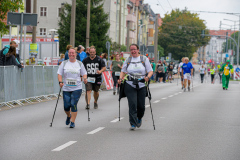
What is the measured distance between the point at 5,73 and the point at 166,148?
→ 8.39 m

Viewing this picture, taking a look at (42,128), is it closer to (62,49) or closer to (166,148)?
(166,148)

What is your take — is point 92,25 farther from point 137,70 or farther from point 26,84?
point 137,70

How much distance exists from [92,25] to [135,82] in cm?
4310

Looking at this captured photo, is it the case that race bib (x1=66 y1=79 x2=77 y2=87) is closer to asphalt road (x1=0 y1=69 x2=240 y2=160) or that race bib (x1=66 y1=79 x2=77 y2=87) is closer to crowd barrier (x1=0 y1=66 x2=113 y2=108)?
asphalt road (x1=0 y1=69 x2=240 y2=160)

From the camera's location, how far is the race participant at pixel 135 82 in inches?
428

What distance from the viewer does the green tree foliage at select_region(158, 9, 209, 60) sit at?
103 m

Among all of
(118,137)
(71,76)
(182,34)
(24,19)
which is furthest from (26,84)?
(182,34)

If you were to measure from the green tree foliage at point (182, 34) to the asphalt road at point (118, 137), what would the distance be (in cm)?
8898

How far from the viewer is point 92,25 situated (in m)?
53.5

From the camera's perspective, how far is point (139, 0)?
Answer: 9850cm

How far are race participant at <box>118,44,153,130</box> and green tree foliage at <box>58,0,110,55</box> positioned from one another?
4198cm

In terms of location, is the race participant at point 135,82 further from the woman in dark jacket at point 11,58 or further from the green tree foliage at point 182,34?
the green tree foliage at point 182,34

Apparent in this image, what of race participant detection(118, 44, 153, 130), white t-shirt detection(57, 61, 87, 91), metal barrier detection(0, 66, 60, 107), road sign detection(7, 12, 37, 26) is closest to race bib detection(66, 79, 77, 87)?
white t-shirt detection(57, 61, 87, 91)

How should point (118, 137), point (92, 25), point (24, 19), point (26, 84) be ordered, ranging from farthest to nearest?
point (92, 25)
point (24, 19)
point (26, 84)
point (118, 137)
